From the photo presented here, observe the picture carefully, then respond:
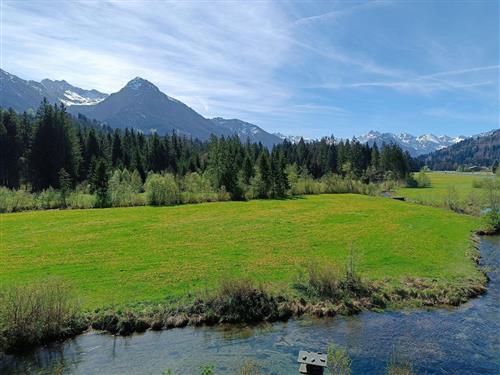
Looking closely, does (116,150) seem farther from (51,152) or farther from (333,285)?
(333,285)

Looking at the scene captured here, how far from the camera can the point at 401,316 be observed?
26.1m

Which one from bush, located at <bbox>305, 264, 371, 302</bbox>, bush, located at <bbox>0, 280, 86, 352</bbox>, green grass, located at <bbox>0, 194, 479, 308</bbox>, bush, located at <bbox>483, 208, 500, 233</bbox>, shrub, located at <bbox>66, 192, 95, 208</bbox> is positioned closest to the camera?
bush, located at <bbox>0, 280, 86, 352</bbox>

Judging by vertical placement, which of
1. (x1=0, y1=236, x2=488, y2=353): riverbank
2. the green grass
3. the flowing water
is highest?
the green grass

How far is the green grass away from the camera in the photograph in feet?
103

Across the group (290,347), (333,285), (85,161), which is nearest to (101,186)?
(85,161)

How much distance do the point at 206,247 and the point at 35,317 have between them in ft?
71.2

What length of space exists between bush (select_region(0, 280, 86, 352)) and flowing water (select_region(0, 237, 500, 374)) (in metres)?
0.89

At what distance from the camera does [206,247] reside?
138 feet

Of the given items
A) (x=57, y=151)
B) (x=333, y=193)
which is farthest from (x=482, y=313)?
(x=57, y=151)

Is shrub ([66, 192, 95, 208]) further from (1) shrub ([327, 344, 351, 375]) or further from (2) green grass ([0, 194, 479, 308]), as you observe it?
(1) shrub ([327, 344, 351, 375])

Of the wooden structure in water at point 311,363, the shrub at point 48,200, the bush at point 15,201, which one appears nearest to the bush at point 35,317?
the wooden structure in water at point 311,363

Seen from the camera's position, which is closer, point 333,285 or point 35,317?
point 35,317

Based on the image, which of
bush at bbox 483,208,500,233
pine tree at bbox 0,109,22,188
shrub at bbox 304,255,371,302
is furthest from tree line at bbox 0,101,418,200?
shrub at bbox 304,255,371,302

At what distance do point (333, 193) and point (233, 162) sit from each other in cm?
3618
